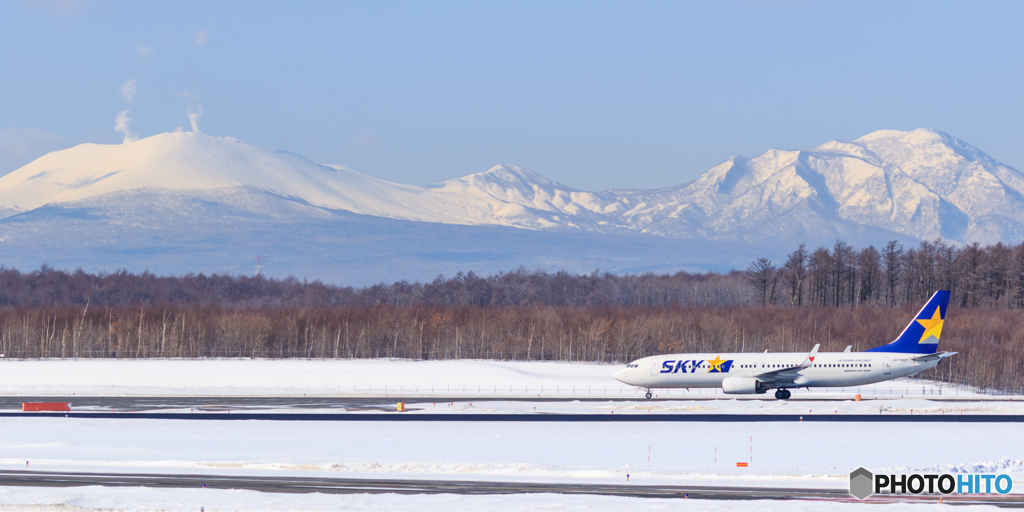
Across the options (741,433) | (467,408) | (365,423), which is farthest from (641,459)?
(467,408)

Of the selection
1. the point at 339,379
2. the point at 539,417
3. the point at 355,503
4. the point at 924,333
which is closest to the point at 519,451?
the point at 355,503

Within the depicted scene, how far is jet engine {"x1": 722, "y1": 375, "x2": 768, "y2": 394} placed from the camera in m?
63.5

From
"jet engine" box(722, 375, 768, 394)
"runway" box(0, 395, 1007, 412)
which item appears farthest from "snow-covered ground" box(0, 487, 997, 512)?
"jet engine" box(722, 375, 768, 394)

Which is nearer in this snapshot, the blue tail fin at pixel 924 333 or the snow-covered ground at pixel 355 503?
the snow-covered ground at pixel 355 503

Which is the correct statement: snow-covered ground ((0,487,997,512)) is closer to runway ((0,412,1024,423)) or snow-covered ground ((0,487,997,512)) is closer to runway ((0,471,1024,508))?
runway ((0,471,1024,508))

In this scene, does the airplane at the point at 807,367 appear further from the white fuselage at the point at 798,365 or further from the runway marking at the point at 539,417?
the runway marking at the point at 539,417

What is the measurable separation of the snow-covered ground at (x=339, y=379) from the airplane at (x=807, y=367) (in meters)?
2.10

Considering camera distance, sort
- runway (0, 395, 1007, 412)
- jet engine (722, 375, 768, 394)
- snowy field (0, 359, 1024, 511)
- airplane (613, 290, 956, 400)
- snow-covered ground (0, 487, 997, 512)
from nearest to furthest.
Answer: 1. snow-covered ground (0, 487, 997, 512)
2. snowy field (0, 359, 1024, 511)
3. runway (0, 395, 1007, 412)
4. jet engine (722, 375, 768, 394)
5. airplane (613, 290, 956, 400)

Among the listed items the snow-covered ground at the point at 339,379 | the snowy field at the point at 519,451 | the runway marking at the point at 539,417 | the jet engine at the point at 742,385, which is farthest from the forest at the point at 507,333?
the snowy field at the point at 519,451

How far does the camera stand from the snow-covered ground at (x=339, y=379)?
235 feet

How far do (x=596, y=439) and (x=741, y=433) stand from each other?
719 centimetres

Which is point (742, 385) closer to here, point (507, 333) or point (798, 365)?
point (798, 365)

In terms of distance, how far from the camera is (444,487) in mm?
31266

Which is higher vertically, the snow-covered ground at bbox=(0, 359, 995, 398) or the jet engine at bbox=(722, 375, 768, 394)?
the jet engine at bbox=(722, 375, 768, 394)
